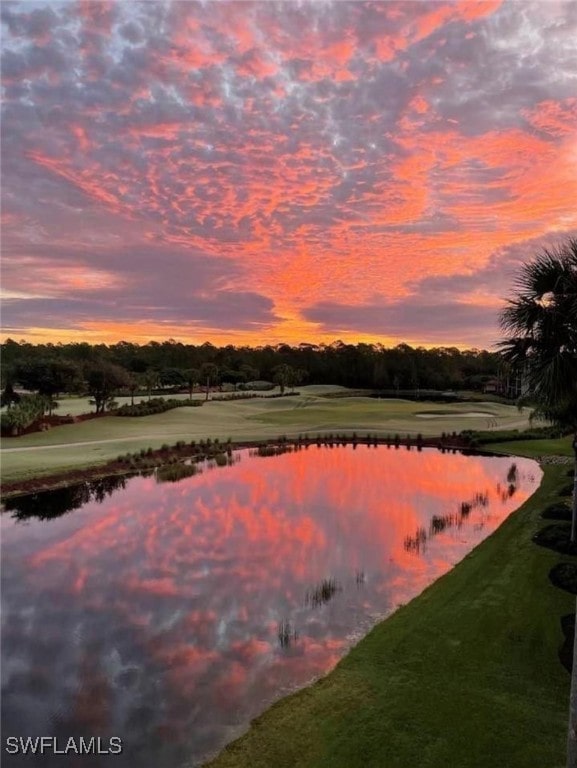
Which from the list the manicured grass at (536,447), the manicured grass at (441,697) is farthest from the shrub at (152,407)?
the manicured grass at (441,697)

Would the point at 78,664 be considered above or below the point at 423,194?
below

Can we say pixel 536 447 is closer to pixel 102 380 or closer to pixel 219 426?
pixel 219 426

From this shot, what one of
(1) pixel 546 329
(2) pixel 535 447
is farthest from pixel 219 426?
(1) pixel 546 329

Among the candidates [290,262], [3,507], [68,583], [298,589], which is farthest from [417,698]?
[290,262]

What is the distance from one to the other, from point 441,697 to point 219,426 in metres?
51.1

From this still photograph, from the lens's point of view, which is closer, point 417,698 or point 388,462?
point 417,698

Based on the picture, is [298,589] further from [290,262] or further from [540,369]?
[290,262]

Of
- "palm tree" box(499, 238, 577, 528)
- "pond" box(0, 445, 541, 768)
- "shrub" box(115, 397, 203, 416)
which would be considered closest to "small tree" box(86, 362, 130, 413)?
"shrub" box(115, 397, 203, 416)

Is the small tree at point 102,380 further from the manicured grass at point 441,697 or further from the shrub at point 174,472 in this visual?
the manicured grass at point 441,697

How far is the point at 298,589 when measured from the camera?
1505 centimetres

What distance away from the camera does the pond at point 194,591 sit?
32.0 feet

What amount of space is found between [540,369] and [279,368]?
100 metres

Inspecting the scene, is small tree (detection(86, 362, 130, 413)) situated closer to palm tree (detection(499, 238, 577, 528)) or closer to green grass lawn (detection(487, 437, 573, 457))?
green grass lawn (detection(487, 437, 573, 457))

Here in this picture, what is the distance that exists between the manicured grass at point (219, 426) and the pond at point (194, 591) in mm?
7518
